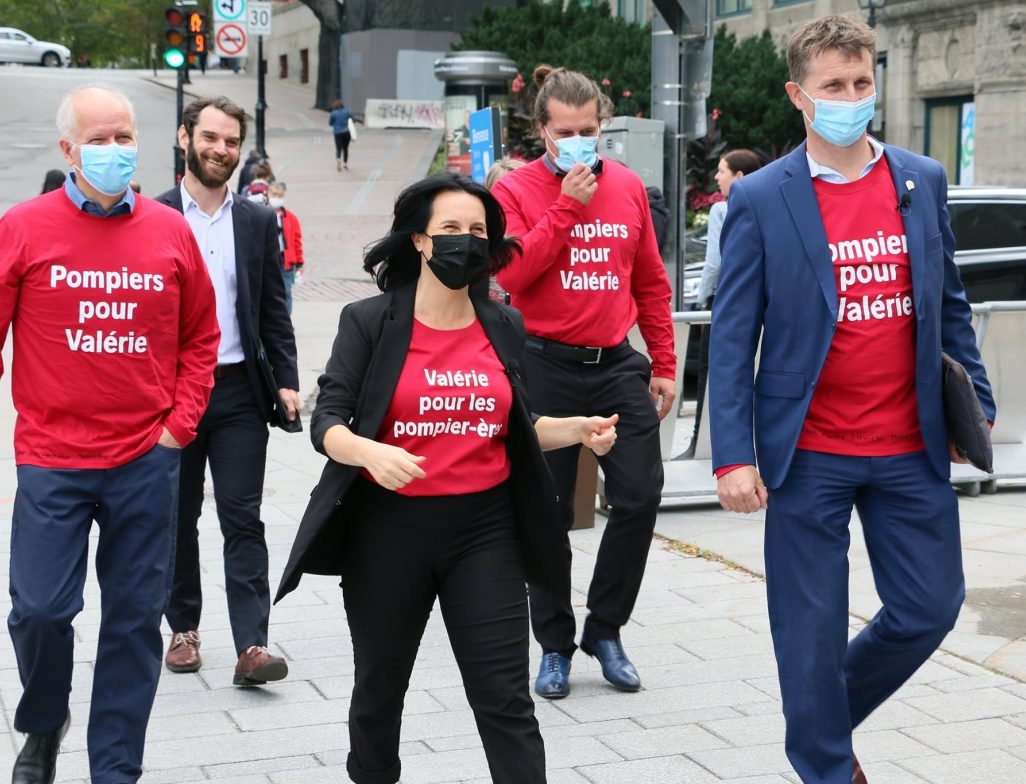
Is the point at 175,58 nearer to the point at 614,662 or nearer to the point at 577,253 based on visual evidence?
the point at 577,253

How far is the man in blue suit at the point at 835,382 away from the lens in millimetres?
3939

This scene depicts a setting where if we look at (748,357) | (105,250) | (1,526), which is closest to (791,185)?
(748,357)

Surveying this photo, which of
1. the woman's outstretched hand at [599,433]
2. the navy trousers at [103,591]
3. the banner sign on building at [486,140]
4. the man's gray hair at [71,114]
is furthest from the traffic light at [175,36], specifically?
the woman's outstretched hand at [599,433]

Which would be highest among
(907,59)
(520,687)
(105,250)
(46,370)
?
(907,59)

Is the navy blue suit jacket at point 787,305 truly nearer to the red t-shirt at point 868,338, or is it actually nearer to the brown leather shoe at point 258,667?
the red t-shirt at point 868,338

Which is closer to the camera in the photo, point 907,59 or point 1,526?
point 1,526

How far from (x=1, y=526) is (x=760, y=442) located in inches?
220

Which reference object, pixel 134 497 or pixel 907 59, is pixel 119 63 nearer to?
pixel 907 59

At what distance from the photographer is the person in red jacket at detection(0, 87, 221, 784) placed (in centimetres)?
423

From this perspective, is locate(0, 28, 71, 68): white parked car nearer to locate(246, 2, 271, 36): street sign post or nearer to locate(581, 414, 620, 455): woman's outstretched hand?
locate(246, 2, 271, 36): street sign post

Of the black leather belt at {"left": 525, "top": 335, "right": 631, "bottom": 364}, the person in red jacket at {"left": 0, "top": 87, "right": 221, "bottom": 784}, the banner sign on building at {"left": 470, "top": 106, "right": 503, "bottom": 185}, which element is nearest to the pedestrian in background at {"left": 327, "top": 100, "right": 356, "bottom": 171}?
the banner sign on building at {"left": 470, "top": 106, "right": 503, "bottom": 185}

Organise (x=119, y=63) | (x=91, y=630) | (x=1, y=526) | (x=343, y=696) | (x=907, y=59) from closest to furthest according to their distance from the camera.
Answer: (x=343, y=696) → (x=91, y=630) → (x=1, y=526) → (x=907, y=59) → (x=119, y=63)

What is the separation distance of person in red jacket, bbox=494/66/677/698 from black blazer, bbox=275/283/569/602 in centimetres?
147

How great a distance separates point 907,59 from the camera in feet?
91.2
